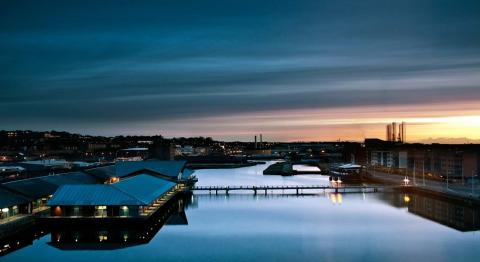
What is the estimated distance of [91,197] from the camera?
797 inches

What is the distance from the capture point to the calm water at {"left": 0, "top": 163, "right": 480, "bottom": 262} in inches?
604

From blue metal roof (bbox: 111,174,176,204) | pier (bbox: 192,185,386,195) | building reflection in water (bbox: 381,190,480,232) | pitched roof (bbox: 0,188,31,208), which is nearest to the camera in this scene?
pitched roof (bbox: 0,188,31,208)

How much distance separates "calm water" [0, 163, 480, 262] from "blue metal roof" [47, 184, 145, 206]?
1.82 m

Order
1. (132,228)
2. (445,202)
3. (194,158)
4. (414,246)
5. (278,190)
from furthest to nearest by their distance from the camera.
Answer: (194,158), (278,190), (445,202), (132,228), (414,246)

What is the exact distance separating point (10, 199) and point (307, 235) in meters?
10.6

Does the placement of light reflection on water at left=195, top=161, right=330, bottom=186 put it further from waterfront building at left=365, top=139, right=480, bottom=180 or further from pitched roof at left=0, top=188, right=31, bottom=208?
pitched roof at left=0, top=188, right=31, bottom=208

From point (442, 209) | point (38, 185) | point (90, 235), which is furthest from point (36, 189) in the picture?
point (442, 209)

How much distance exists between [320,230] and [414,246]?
3907 mm

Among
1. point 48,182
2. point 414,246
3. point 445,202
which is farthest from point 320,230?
point 48,182

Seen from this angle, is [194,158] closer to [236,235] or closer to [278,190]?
[278,190]

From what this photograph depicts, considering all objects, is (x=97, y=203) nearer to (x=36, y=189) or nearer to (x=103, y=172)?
(x=36, y=189)

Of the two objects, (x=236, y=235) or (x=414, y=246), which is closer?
(x=414, y=246)

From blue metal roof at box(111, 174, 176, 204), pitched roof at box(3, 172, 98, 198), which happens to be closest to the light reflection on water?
blue metal roof at box(111, 174, 176, 204)

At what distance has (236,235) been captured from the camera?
18656 millimetres
